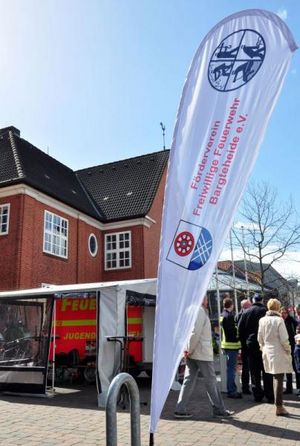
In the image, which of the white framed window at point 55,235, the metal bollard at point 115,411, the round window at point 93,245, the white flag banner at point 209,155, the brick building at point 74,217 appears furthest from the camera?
the round window at point 93,245

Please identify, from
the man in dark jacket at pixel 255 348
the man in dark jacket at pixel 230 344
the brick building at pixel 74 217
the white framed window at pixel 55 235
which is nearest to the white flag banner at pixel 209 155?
the man in dark jacket at pixel 255 348

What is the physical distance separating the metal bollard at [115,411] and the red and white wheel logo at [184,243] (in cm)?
134

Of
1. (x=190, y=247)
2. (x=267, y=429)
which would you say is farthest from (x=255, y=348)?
(x=190, y=247)

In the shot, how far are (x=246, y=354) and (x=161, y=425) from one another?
10.3 feet

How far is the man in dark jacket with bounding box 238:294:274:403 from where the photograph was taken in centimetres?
799

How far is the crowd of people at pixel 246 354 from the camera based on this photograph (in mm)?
6738

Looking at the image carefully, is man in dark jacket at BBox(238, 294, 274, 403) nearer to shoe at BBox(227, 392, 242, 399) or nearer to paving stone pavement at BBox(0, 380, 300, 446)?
paving stone pavement at BBox(0, 380, 300, 446)

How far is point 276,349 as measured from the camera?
22.7ft

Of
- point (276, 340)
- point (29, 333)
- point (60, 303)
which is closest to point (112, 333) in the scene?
point (29, 333)

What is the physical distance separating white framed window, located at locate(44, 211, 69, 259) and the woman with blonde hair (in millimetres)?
14353

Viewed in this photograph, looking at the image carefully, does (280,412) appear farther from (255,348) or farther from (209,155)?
(209,155)

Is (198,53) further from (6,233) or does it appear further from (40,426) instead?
(6,233)

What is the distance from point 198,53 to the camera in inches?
198

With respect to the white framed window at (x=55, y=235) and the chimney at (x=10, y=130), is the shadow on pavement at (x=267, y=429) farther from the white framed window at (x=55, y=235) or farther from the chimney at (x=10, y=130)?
the chimney at (x=10, y=130)
